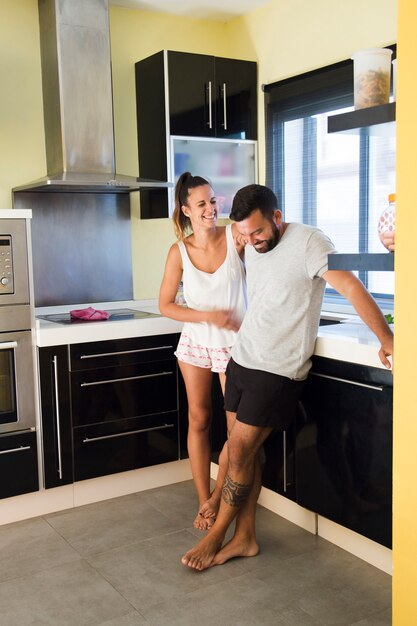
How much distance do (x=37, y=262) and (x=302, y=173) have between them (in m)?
1.53

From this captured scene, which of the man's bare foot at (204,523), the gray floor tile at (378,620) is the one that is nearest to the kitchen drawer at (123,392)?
the man's bare foot at (204,523)

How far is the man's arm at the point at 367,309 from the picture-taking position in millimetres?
2318

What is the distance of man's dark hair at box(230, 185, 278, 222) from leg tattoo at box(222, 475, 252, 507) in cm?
102

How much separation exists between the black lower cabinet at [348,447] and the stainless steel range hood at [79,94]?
151cm

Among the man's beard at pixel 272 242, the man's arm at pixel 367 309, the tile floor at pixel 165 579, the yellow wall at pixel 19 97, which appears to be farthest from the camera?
the yellow wall at pixel 19 97

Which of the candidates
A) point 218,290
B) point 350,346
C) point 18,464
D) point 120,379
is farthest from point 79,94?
point 350,346

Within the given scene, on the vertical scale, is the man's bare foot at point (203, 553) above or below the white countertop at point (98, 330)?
below

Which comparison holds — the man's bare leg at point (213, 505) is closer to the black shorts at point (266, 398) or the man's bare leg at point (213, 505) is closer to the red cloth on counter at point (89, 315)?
the black shorts at point (266, 398)

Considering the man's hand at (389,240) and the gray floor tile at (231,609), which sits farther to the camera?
the gray floor tile at (231,609)

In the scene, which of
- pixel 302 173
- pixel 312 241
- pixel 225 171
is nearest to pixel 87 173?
pixel 225 171

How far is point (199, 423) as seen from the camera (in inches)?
128

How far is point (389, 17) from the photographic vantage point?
324cm

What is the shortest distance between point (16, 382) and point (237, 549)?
1243 mm

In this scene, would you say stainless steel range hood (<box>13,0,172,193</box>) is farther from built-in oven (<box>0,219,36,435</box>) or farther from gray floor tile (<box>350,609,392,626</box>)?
gray floor tile (<box>350,609,392,626</box>)
